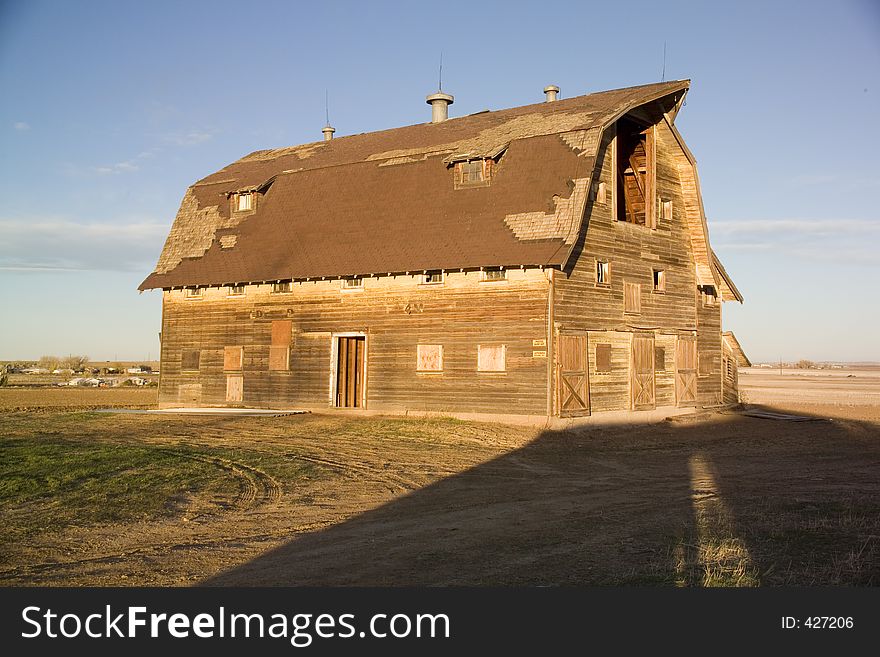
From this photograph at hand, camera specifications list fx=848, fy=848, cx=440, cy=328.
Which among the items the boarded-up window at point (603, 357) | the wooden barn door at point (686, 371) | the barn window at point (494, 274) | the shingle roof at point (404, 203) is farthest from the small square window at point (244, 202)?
the wooden barn door at point (686, 371)

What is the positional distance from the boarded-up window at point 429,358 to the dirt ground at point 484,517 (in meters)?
3.86

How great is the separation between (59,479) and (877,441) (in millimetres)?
20391

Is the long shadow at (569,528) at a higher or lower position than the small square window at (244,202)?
lower

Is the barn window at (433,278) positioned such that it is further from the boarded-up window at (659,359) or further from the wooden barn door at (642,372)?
the boarded-up window at (659,359)

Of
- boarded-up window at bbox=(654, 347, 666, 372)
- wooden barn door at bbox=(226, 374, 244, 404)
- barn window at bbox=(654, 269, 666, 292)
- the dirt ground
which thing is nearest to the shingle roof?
wooden barn door at bbox=(226, 374, 244, 404)

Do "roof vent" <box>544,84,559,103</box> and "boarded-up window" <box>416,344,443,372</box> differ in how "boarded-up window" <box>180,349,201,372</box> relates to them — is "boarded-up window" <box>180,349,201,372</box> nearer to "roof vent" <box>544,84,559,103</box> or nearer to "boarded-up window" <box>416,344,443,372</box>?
"boarded-up window" <box>416,344,443,372</box>

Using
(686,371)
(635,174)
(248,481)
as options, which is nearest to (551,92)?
(635,174)

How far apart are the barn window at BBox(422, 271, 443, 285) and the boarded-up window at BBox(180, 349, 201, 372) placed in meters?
10.4

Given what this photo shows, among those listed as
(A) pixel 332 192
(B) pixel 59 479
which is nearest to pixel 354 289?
(A) pixel 332 192

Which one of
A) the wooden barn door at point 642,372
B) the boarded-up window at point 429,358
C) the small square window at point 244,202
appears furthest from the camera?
the small square window at point 244,202

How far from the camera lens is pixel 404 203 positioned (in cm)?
2805

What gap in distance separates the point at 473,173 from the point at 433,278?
368 cm

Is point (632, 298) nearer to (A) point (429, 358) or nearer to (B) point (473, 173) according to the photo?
(B) point (473, 173)

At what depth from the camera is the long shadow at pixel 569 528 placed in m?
→ 8.64
